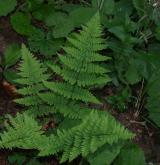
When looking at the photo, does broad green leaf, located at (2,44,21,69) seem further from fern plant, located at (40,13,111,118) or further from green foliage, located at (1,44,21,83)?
fern plant, located at (40,13,111,118)

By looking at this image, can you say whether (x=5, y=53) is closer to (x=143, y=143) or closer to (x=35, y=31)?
(x=35, y=31)

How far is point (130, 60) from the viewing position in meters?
3.74

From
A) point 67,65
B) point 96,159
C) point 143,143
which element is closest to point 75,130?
point 96,159

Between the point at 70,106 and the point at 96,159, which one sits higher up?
the point at 70,106

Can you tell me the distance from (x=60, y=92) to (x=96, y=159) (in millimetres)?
567

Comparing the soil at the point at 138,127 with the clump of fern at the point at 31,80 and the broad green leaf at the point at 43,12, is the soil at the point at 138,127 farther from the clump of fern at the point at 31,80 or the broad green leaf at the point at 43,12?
the broad green leaf at the point at 43,12

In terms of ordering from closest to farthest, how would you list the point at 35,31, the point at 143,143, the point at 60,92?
1. the point at 60,92
2. the point at 143,143
3. the point at 35,31

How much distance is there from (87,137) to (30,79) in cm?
69

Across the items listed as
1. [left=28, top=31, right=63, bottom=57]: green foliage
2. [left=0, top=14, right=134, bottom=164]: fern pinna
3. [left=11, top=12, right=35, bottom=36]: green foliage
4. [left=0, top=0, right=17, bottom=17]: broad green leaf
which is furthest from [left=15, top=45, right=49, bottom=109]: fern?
[left=0, top=0, right=17, bottom=17]: broad green leaf

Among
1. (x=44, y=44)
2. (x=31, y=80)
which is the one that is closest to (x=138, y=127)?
(x=31, y=80)

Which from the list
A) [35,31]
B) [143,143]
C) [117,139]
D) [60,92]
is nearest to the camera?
[117,139]

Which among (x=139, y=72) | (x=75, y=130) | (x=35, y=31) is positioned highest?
(x=35, y=31)

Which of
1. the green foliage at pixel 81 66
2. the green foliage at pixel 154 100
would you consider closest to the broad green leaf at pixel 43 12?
the green foliage at pixel 81 66

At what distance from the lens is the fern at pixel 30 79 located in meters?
3.33
